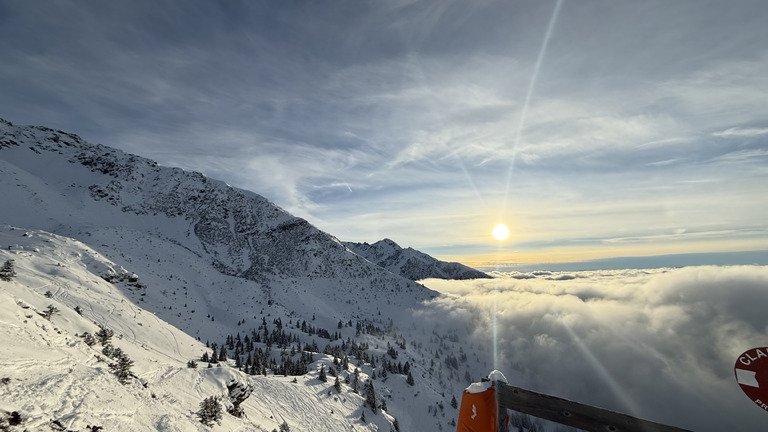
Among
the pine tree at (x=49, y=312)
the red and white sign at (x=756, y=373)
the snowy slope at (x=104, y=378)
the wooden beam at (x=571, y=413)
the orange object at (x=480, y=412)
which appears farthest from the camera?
the pine tree at (x=49, y=312)

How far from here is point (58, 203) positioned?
161 meters

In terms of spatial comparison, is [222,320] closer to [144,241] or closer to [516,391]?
[144,241]

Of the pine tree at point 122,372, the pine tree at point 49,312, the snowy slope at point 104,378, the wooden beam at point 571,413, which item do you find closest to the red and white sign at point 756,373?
the wooden beam at point 571,413

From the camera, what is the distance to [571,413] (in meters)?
5.00

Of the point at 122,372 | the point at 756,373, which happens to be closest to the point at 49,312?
the point at 122,372

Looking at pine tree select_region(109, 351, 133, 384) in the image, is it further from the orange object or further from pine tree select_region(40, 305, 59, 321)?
the orange object

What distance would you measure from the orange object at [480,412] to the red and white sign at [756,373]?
379 centimetres

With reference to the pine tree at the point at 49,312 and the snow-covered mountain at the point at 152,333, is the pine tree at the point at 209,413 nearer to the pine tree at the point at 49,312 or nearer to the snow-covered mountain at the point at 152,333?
the snow-covered mountain at the point at 152,333

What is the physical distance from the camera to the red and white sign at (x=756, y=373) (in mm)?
4711

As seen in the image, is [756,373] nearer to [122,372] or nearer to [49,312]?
[122,372]

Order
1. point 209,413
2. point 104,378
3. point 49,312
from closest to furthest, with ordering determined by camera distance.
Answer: point 104,378 → point 209,413 → point 49,312

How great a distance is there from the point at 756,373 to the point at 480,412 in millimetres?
4367

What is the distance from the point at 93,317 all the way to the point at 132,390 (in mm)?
47682

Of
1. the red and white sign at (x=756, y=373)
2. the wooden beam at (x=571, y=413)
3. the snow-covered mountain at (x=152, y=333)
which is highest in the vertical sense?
the red and white sign at (x=756, y=373)
